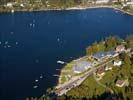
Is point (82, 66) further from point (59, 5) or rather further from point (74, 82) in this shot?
point (59, 5)

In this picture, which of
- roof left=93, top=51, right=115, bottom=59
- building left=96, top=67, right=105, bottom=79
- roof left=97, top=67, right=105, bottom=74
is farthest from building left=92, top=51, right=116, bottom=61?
building left=96, top=67, right=105, bottom=79

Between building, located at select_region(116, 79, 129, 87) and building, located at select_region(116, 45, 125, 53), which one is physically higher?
building, located at select_region(116, 45, 125, 53)

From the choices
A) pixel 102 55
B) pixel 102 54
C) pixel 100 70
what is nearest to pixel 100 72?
pixel 100 70

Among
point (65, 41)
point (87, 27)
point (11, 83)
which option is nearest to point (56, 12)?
point (87, 27)

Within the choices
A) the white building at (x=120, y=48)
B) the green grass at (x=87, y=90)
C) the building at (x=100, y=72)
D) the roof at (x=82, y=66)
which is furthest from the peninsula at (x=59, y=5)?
the green grass at (x=87, y=90)

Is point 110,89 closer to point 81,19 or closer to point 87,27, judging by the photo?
point 87,27

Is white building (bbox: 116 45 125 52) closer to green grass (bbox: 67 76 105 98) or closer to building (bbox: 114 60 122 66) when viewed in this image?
building (bbox: 114 60 122 66)

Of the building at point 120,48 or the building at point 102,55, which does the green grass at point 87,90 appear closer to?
the building at point 102,55
